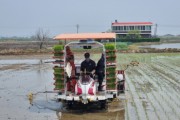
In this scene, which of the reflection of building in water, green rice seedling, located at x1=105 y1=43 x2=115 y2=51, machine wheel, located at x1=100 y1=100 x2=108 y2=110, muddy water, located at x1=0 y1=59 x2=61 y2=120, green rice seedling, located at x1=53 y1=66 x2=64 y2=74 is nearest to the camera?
muddy water, located at x1=0 y1=59 x2=61 y2=120

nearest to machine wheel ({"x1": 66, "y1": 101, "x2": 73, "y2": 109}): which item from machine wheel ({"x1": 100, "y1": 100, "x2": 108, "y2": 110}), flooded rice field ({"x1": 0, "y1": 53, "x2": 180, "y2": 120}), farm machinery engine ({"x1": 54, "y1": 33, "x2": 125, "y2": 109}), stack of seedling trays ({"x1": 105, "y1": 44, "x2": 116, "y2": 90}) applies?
farm machinery engine ({"x1": 54, "y1": 33, "x2": 125, "y2": 109})

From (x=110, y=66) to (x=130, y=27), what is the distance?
93152 mm

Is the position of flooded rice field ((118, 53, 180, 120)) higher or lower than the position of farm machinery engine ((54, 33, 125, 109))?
lower

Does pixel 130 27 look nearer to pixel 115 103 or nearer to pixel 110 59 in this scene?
pixel 115 103

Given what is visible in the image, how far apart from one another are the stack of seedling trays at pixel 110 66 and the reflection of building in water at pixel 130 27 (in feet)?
295

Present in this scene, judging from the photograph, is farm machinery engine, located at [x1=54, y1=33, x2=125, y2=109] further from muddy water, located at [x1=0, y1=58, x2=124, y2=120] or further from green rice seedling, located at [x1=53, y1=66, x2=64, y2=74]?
muddy water, located at [x1=0, y1=58, x2=124, y2=120]

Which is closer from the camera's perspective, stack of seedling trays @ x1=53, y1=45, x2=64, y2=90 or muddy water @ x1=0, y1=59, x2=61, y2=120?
muddy water @ x1=0, y1=59, x2=61, y2=120

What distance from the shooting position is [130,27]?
106m

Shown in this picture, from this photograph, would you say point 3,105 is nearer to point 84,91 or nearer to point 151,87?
point 84,91

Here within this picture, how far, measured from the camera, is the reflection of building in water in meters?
105

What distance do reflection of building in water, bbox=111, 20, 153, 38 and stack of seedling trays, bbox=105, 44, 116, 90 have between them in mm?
90067

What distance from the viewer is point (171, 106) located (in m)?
14.2

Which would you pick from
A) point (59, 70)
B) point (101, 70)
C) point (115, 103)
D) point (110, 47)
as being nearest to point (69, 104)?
point (59, 70)

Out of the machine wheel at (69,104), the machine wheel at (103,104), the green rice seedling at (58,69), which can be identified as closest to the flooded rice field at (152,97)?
the machine wheel at (103,104)
